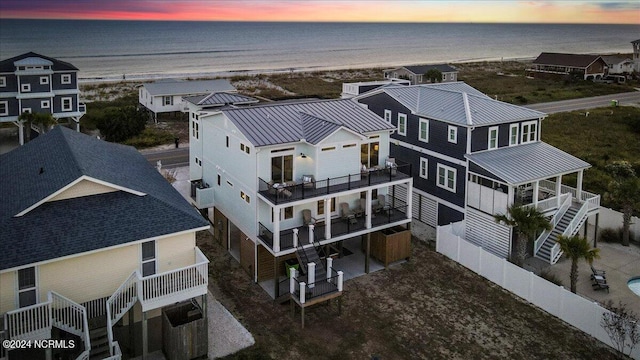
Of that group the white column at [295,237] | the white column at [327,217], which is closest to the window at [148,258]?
the white column at [295,237]

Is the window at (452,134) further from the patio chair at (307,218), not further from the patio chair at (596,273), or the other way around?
the patio chair at (307,218)

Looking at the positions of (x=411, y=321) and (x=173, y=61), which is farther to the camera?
(x=173, y=61)

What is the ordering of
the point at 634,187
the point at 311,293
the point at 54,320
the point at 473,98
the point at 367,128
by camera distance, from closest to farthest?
the point at 54,320
the point at 311,293
the point at 367,128
the point at 634,187
the point at 473,98

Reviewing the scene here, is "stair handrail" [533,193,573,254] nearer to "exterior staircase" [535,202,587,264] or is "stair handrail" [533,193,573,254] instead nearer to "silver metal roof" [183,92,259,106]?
"exterior staircase" [535,202,587,264]

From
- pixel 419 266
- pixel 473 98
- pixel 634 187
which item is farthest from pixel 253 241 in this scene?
pixel 634 187

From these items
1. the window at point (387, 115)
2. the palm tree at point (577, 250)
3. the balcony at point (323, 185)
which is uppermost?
the window at point (387, 115)

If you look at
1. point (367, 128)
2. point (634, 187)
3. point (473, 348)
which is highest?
point (367, 128)

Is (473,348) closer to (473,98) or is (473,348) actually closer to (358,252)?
(358,252)
